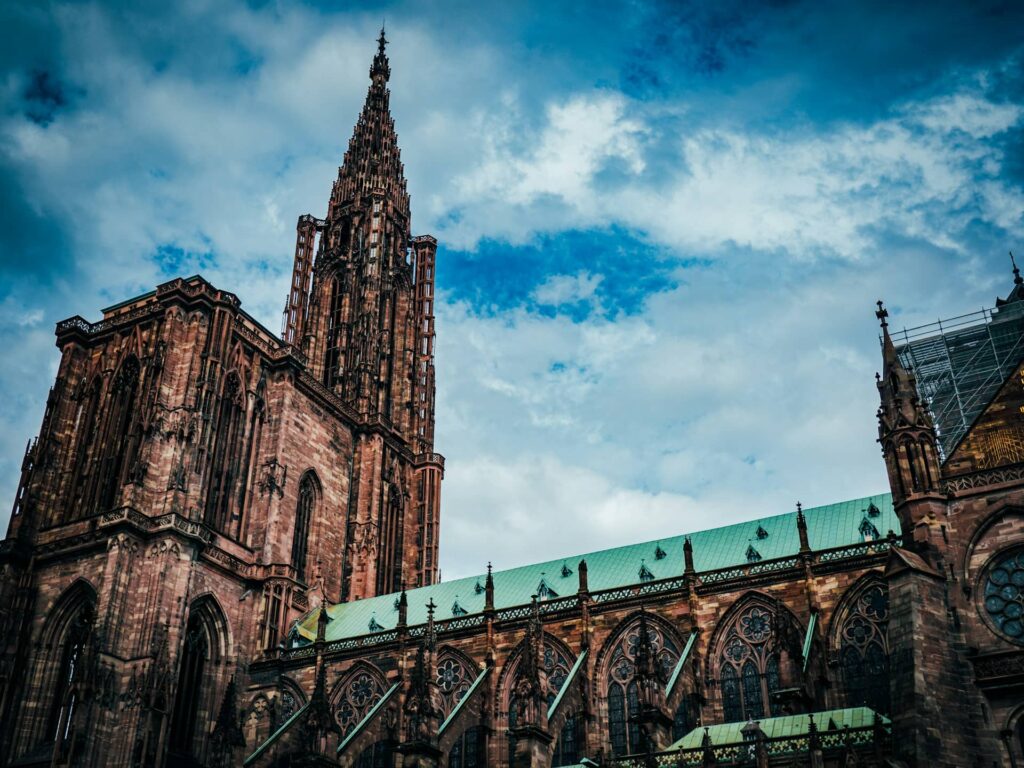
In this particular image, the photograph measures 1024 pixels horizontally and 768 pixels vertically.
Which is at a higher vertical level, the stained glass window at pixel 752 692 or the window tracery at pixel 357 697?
the window tracery at pixel 357 697

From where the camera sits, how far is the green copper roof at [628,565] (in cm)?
3325

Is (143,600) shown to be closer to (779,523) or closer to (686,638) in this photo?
(686,638)

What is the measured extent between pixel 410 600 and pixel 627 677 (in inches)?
513

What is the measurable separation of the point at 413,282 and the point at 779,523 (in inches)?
1144

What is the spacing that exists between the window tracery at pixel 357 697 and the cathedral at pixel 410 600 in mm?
102

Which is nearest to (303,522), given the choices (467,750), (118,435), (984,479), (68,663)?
(118,435)

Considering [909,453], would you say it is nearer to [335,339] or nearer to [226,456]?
[226,456]

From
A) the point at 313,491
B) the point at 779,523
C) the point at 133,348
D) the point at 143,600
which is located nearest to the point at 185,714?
the point at 143,600

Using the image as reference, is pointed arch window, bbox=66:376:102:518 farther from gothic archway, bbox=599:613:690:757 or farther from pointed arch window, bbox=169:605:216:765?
gothic archway, bbox=599:613:690:757

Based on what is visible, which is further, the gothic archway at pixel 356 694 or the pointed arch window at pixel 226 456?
the pointed arch window at pixel 226 456

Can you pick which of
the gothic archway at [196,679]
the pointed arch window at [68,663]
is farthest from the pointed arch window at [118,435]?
the gothic archway at [196,679]

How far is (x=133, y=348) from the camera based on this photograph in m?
41.4

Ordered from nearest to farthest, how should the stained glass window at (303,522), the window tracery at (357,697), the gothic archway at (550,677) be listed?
the gothic archway at (550,677) → the window tracery at (357,697) → the stained glass window at (303,522)

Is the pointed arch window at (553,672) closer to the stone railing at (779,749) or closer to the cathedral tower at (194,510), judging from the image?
the stone railing at (779,749)
